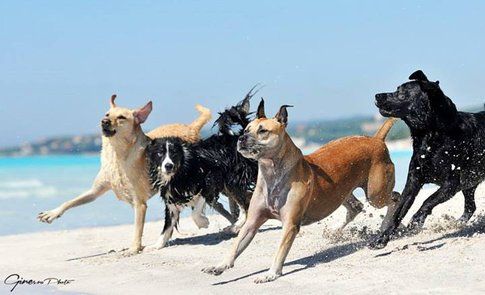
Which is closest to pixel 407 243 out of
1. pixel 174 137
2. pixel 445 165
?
pixel 445 165

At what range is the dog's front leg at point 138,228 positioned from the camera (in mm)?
9414

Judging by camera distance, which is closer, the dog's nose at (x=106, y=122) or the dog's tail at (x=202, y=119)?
the dog's nose at (x=106, y=122)

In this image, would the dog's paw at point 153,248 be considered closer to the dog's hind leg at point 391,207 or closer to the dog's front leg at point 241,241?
the dog's front leg at point 241,241

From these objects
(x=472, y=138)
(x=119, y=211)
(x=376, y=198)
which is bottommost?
(x=119, y=211)

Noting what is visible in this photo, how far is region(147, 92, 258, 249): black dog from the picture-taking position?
9555 millimetres

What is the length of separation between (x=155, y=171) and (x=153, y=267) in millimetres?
1439

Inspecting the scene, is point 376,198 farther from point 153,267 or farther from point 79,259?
point 79,259

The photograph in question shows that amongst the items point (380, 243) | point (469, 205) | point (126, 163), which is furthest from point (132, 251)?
point (469, 205)

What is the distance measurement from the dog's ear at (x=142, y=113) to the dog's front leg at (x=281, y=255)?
A: 2.68 meters

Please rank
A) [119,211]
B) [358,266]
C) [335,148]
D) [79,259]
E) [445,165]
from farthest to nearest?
[119,211], [79,259], [335,148], [445,165], [358,266]

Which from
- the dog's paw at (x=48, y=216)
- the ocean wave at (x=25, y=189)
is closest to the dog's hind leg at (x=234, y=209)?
the dog's paw at (x=48, y=216)

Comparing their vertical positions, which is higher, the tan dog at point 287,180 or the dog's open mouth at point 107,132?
the dog's open mouth at point 107,132

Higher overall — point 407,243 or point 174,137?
point 174,137

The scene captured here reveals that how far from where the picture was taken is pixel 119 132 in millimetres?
9453
